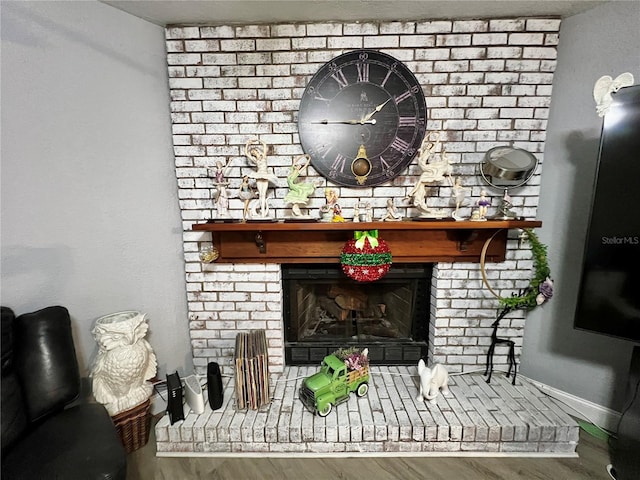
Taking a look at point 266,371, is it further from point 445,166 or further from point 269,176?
point 445,166

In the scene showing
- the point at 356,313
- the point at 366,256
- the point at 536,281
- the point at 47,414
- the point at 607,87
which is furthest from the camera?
the point at 356,313

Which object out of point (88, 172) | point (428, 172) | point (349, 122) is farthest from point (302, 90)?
point (88, 172)

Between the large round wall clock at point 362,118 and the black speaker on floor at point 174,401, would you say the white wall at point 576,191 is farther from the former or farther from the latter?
the black speaker on floor at point 174,401

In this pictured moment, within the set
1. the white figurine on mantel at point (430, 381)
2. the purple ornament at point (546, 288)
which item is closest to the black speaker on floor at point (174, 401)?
the white figurine on mantel at point (430, 381)

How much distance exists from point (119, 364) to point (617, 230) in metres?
2.48

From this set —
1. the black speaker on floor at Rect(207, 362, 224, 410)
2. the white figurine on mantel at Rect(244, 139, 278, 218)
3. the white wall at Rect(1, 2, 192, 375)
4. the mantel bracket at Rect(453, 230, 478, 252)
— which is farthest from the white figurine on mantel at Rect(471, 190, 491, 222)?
the white wall at Rect(1, 2, 192, 375)

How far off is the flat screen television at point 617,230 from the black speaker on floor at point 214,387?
1.98 meters

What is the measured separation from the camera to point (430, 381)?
1.81 m

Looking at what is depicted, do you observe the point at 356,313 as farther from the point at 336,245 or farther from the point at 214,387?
the point at 214,387

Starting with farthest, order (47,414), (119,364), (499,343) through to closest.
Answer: (499,343) < (119,364) < (47,414)

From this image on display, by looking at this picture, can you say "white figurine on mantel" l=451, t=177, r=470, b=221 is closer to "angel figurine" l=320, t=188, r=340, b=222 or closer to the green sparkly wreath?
the green sparkly wreath

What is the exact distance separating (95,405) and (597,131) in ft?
9.60

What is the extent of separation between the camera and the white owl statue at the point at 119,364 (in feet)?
5.11

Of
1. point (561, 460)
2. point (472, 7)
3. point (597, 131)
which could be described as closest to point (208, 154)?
point (472, 7)
